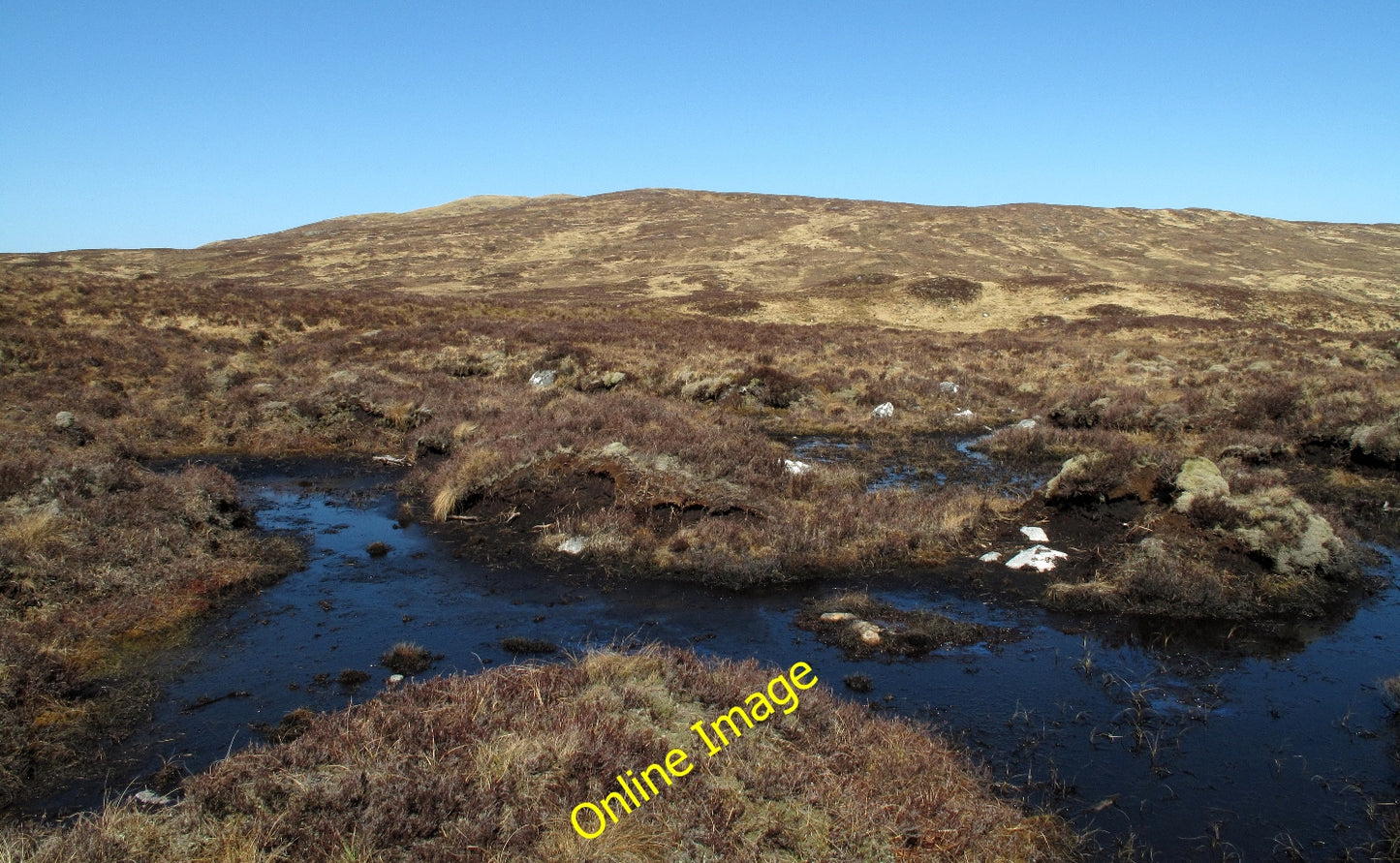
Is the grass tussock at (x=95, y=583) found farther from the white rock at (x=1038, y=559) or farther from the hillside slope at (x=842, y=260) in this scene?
the hillside slope at (x=842, y=260)

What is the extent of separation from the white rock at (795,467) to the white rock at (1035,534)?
183 inches

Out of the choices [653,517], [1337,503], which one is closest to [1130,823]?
[653,517]

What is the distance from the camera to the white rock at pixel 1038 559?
41.2ft

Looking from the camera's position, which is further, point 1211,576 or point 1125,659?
point 1211,576

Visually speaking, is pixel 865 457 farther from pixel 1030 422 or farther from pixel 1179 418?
pixel 1179 418

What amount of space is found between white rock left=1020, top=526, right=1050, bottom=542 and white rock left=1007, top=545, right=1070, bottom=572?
51 centimetres

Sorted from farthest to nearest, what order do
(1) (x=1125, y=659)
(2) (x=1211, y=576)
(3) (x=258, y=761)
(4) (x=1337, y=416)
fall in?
1. (4) (x=1337, y=416)
2. (2) (x=1211, y=576)
3. (1) (x=1125, y=659)
4. (3) (x=258, y=761)

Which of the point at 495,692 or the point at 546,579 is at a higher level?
the point at 495,692

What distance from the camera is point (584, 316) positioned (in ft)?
157

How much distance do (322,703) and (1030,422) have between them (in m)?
21.0

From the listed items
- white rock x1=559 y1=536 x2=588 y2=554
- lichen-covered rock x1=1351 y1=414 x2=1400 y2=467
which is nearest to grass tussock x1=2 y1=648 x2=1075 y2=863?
white rock x1=559 y1=536 x2=588 y2=554

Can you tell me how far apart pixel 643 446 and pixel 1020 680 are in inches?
364

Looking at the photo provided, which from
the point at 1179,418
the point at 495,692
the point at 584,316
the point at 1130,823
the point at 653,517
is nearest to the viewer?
the point at 1130,823

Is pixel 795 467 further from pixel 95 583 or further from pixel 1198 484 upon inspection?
pixel 95 583
